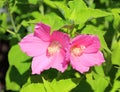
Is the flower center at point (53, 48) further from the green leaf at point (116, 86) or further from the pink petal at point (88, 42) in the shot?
the green leaf at point (116, 86)

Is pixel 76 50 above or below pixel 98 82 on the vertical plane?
above

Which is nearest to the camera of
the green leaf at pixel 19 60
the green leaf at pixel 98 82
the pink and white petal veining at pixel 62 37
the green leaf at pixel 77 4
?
the pink and white petal veining at pixel 62 37

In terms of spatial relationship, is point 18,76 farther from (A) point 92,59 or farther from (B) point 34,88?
(A) point 92,59

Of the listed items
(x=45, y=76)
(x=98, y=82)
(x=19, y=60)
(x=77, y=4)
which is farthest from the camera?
(x=19, y=60)

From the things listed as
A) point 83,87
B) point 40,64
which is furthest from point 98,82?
point 40,64

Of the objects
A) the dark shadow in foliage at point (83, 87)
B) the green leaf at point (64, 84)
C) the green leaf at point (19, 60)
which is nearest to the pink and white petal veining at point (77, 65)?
the green leaf at point (64, 84)

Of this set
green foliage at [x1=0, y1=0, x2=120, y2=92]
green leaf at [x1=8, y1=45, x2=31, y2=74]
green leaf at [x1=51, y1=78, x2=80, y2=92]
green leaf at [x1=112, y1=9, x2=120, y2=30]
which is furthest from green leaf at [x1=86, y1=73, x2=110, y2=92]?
green leaf at [x1=8, y1=45, x2=31, y2=74]

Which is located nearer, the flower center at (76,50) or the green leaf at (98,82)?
the flower center at (76,50)
